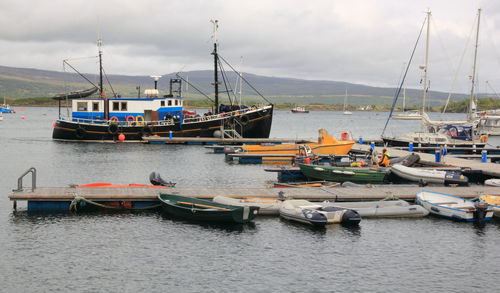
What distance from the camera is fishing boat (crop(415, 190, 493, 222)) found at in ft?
81.0

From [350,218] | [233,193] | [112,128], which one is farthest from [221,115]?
[350,218]

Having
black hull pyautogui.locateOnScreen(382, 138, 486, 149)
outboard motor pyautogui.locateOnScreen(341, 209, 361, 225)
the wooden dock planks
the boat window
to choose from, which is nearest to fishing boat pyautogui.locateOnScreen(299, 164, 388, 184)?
the wooden dock planks

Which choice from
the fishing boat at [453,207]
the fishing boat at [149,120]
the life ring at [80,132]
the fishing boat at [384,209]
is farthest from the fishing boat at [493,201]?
the life ring at [80,132]

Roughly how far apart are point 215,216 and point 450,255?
350 inches

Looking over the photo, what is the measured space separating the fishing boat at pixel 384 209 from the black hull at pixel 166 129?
38175mm

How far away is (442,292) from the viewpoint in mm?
17203

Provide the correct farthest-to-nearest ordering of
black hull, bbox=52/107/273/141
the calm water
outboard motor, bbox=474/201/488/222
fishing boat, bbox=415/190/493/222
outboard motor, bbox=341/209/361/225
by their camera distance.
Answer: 1. black hull, bbox=52/107/273/141
2. fishing boat, bbox=415/190/493/222
3. outboard motor, bbox=474/201/488/222
4. outboard motor, bbox=341/209/361/225
5. the calm water

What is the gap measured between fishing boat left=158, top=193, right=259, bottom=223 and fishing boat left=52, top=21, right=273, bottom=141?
3699 cm

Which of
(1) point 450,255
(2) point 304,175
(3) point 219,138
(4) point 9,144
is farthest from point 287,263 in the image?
(4) point 9,144

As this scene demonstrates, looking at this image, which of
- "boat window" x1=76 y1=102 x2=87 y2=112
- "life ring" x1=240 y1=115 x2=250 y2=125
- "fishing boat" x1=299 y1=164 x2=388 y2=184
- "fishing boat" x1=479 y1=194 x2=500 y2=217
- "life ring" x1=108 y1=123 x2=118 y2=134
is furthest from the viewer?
"life ring" x1=240 y1=115 x2=250 y2=125

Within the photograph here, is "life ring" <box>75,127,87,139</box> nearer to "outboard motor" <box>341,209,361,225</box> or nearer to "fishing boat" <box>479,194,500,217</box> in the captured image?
"outboard motor" <box>341,209,361,225</box>

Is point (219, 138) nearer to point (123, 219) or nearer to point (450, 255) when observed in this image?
point (123, 219)

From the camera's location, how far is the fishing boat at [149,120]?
6222 cm

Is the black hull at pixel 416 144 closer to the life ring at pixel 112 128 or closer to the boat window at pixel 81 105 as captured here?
the life ring at pixel 112 128
